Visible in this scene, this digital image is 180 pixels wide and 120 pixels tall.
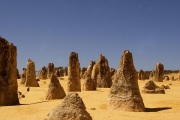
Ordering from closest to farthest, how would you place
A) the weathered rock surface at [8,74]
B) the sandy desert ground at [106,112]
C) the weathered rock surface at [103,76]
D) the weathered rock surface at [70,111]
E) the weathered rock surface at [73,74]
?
the weathered rock surface at [70,111] → the sandy desert ground at [106,112] → the weathered rock surface at [8,74] → the weathered rock surface at [73,74] → the weathered rock surface at [103,76]

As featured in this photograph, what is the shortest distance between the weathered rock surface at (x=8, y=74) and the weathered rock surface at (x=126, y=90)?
221 inches

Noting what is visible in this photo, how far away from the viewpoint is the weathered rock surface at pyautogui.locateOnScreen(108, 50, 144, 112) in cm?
1409

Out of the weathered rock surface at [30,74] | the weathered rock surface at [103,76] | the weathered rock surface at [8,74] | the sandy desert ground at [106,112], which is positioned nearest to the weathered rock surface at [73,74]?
the weathered rock surface at [103,76]

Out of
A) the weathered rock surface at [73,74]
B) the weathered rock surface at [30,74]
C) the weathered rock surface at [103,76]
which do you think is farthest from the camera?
Result: the weathered rock surface at [30,74]

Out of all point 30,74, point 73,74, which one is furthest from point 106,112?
point 30,74

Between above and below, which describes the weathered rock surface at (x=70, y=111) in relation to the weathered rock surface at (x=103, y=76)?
below

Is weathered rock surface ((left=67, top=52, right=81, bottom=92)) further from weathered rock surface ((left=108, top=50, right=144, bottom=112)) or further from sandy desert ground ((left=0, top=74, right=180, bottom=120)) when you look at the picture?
weathered rock surface ((left=108, top=50, right=144, bottom=112))

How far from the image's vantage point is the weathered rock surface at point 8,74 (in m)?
16.7

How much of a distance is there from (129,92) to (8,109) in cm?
572

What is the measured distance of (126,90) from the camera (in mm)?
14414

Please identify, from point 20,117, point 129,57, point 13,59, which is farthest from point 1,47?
point 129,57

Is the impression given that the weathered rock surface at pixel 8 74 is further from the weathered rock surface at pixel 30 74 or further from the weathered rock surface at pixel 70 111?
the weathered rock surface at pixel 30 74

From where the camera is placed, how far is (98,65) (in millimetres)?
30438

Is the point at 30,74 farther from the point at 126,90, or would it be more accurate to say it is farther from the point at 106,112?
the point at 106,112
